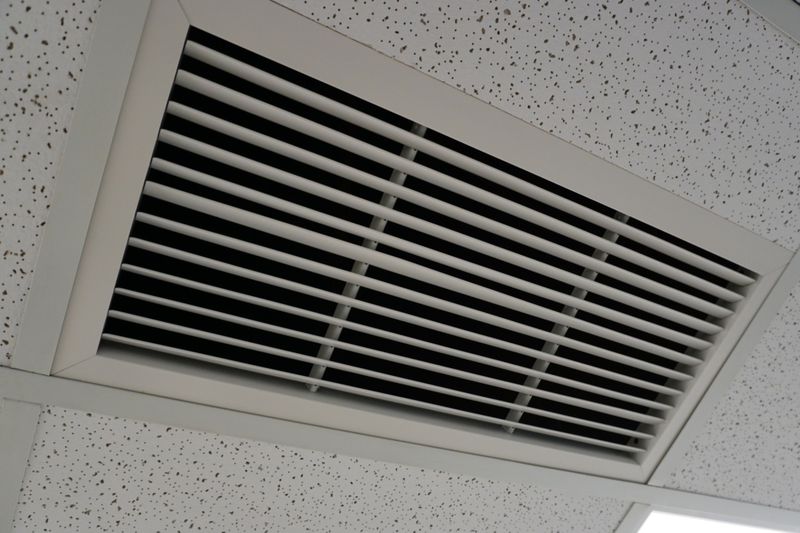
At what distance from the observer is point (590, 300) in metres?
1.13

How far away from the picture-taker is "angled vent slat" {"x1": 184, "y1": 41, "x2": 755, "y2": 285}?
735 mm

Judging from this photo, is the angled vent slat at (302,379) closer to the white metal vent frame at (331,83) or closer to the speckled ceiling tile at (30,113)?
the white metal vent frame at (331,83)

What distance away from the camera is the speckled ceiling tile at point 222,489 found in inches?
33.6

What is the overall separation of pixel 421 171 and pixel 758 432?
120 centimetres

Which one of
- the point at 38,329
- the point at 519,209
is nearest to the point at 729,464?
the point at 519,209

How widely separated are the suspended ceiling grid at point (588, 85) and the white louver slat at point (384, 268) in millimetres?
122

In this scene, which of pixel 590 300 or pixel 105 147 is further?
pixel 590 300

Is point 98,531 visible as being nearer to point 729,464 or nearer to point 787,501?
point 729,464

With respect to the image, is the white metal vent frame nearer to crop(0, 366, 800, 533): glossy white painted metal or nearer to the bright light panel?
crop(0, 366, 800, 533): glossy white painted metal

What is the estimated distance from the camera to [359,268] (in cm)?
89

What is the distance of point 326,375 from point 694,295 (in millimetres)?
906

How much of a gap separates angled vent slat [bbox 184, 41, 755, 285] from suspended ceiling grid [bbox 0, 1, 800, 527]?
108mm

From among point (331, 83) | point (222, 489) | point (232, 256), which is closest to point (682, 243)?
point (331, 83)

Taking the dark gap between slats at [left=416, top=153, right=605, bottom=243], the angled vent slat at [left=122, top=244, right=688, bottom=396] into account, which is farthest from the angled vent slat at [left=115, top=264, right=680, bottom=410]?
the dark gap between slats at [left=416, top=153, right=605, bottom=243]
